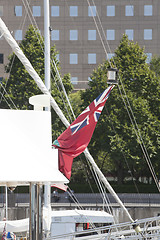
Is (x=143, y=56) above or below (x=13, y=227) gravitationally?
above

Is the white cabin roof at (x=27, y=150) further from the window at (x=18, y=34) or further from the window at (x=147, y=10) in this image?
the window at (x=147, y=10)

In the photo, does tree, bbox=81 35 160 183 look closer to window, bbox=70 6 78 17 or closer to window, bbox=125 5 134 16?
window, bbox=125 5 134 16

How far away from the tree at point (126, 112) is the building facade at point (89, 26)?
39.1 meters

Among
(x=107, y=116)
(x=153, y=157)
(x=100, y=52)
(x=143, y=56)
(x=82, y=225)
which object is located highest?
(x=100, y=52)

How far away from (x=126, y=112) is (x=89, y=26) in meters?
45.0

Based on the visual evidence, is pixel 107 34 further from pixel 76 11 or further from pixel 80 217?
pixel 80 217

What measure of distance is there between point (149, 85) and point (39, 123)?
148 ft

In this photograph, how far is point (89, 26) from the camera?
92500mm

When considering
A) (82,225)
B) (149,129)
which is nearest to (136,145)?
(149,129)

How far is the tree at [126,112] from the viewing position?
49188mm

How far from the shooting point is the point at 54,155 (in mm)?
6648

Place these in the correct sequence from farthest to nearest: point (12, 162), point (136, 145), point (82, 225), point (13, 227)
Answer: point (136, 145) < point (82, 225) < point (13, 227) < point (12, 162)

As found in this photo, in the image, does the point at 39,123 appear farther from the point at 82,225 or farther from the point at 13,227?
the point at 82,225

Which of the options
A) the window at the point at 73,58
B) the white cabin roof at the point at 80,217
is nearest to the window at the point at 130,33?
the window at the point at 73,58
